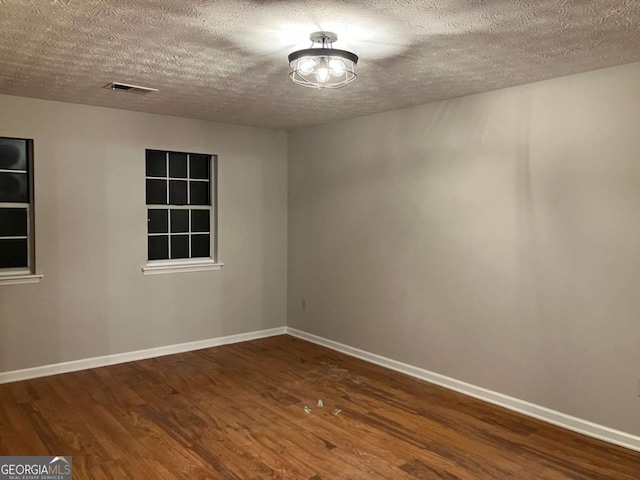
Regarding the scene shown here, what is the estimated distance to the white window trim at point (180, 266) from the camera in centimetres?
512

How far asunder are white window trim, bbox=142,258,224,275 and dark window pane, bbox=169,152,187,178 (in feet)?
3.00

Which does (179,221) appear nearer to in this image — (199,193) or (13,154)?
(199,193)

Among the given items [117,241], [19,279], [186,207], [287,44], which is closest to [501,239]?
[287,44]

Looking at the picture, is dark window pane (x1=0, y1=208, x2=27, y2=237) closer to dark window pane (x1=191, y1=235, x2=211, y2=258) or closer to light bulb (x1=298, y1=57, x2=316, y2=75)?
dark window pane (x1=191, y1=235, x2=211, y2=258)

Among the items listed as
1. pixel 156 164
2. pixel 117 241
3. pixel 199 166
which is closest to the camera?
pixel 117 241

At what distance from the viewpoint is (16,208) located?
14.7 feet

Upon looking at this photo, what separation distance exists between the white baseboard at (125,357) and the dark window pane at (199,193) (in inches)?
58.8

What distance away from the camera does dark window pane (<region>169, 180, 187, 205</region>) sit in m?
5.36

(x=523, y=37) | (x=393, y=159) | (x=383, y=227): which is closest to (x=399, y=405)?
(x=383, y=227)

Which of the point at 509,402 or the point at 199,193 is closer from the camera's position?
the point at 509,402

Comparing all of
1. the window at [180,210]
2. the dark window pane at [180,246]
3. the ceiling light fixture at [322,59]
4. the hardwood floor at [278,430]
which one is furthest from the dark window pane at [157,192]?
the ceiling light fixture at [322,59]

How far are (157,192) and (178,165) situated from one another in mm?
375

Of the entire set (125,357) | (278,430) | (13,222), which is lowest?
(278,430)

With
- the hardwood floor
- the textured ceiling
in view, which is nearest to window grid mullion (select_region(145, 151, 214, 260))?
the textured ceiling
